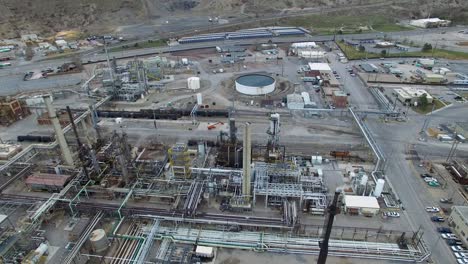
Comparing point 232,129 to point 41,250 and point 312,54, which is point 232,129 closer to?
point 41,250

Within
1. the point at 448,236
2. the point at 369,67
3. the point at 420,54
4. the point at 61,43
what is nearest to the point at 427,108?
the point at 369,67

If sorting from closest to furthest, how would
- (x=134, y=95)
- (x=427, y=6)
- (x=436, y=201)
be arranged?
1. (x=436, y=201)
2. (x=134, y=95)
3. (x=427, y=6)

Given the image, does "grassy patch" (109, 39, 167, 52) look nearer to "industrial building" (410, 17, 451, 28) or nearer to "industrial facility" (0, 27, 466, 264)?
"industrial facility" (0, 27, 466, 264)

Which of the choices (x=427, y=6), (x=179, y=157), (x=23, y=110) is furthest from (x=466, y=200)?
(x=427, y=6)

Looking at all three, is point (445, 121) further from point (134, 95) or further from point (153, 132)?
point (134, 95)

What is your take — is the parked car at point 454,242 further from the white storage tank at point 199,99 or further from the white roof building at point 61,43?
the white roof building at point 61,43
